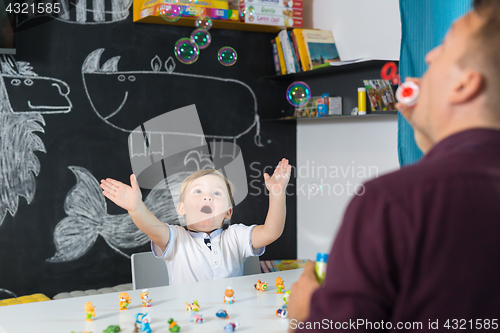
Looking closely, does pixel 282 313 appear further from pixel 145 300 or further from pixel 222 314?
pixel 145 300

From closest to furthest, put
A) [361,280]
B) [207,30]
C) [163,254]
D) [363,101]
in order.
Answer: [361,280]
[163,254]
[363,101]
[207,30]

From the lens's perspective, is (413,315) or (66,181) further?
(66,181)

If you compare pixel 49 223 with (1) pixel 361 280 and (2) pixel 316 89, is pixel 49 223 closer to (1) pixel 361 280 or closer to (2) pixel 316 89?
(2) pixel 316 89

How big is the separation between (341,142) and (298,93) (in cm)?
45

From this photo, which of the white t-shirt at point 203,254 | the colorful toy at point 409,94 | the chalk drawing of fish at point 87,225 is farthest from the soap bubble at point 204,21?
the colorful toy at point 409,94

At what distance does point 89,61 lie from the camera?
312 cm

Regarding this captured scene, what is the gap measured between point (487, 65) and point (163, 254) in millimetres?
1623

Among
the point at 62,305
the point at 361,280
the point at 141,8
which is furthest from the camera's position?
the point at 141,8

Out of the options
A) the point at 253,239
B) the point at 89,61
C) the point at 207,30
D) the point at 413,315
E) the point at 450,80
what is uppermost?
the point at 207,30

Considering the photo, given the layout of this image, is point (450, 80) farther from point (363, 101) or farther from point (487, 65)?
point (363, 101)

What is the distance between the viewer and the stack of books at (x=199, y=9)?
3.05 metres

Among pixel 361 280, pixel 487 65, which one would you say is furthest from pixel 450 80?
pixel 361 280

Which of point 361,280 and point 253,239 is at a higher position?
point 361,280

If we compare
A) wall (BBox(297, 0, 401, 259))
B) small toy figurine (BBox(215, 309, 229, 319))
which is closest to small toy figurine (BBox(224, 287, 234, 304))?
small toy figurine (BBox(215, 309, 229, 319))
